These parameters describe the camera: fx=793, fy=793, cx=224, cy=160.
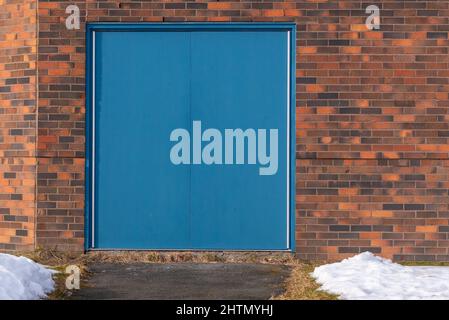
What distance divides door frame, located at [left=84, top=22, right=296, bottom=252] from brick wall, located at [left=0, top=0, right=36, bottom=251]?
0.68m

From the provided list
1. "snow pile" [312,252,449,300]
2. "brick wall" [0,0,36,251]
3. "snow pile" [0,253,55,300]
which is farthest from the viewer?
"brick wall" [0,0,36,251]

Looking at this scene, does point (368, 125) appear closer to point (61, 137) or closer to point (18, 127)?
point (61, 137)

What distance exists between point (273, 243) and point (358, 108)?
1.94 metres

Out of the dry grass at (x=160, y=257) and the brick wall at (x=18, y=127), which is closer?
the dry grass at (x=160, y=257)

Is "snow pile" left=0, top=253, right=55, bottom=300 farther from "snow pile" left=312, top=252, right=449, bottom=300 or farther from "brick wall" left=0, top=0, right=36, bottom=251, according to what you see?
"snow pile" left=312, top=252, right=449, bottom=300

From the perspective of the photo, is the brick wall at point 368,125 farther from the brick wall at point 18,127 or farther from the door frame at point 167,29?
the brick wall at point 18,127

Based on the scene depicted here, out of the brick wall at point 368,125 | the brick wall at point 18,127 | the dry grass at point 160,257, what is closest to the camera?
the dry grass at point 160,257

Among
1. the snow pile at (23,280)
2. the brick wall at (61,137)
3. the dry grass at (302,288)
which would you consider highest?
the brick wall at (61,137)

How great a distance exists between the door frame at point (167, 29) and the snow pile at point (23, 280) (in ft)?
4.73

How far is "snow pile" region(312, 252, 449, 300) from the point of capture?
7449 millimetres

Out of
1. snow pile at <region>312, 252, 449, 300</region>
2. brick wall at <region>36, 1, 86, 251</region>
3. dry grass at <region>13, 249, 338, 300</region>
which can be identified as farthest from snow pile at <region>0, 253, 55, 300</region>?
snow pile at <region>312, 252, 449, 300</region>

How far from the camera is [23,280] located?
759cm

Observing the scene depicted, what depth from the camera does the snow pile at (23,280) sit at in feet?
23.5

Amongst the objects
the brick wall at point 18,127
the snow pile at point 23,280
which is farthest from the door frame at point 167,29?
the snow pile at point 23,280
